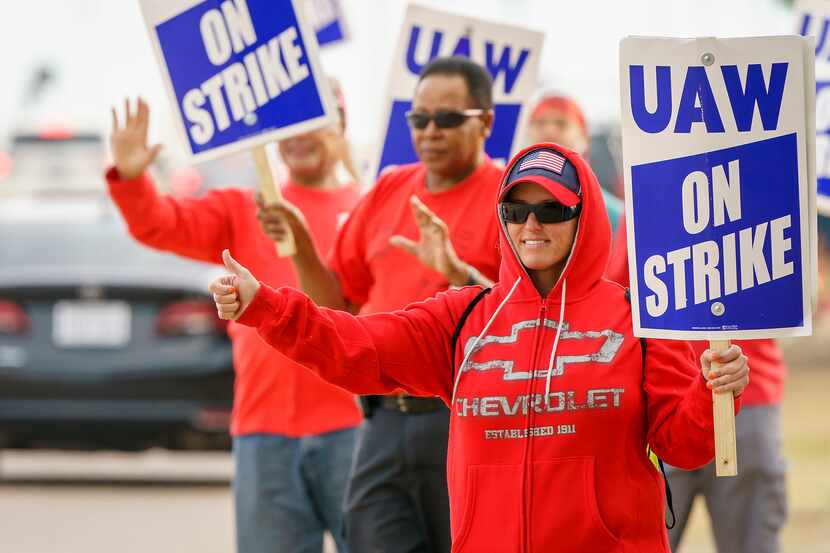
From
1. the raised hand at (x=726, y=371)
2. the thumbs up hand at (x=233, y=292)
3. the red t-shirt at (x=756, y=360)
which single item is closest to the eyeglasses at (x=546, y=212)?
the raised hand at (x=726, y=371)

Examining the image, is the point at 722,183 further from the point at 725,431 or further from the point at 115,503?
the point at 115,503

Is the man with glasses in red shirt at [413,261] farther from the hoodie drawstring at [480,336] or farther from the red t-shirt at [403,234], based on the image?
A: the hoodie drawstring at [480,336]

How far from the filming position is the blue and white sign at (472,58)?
7.48m

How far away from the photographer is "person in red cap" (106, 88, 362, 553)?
6.75 m

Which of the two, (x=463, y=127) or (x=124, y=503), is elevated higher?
(x=463, y=127)

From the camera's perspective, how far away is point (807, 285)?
15.5 feet

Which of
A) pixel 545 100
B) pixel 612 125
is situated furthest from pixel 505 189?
pixel 612 125

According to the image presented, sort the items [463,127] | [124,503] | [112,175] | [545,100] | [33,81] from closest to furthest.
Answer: [463,127], [112,175], [545,100], [124,503], [33,81]

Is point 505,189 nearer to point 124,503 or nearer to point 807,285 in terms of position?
Answer: point 807,285

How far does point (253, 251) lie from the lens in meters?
6.93

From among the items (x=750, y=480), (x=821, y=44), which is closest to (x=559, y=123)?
(x=821, y=44)

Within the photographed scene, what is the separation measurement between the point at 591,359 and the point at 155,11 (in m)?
2.43

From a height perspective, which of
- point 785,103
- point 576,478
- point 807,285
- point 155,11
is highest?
point 155,11

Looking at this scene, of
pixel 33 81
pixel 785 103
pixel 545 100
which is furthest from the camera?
pixel 33 81
